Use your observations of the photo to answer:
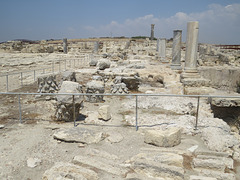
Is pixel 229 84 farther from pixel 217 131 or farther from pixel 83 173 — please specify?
pixel 83 173

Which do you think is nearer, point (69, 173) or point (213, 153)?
point (69, 173)

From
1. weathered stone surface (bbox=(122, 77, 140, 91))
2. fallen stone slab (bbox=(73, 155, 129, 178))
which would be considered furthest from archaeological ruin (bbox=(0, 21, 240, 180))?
weathered stone surface (bbox=(122, 77, 140, 91))

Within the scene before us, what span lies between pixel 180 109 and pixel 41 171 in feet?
16.7

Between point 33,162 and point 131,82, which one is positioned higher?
point 131,82

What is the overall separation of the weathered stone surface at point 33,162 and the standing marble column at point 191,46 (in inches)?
340

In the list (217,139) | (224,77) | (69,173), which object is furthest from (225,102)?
(224,77)

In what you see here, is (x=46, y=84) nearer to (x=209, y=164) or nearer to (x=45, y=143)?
(x=45, y=143)

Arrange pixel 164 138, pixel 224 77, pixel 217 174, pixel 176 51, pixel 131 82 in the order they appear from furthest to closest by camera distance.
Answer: pixel 176 51
pixel 224 77
pixel 131 82
pixel 164 138
pixel 217 174

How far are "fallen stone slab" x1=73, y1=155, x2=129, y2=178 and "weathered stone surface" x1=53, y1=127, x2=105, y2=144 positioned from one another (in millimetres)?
750

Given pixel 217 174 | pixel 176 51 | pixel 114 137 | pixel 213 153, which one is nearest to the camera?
pixel 217 174

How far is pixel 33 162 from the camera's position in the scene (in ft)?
13.4

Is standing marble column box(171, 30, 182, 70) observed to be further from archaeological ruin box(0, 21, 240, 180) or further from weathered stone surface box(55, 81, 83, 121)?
weathered stone surface box(55, 81, 83, 121)

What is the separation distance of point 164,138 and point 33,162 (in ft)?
9.40

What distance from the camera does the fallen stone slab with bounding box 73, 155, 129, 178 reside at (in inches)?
149
